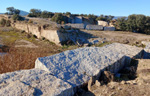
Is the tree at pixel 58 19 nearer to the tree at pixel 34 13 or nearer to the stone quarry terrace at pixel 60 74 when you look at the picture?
the tree at pixel 34 13

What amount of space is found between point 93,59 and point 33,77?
1375mm

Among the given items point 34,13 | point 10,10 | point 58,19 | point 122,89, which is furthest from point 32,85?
point 10,10

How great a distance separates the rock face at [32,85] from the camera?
1.54m

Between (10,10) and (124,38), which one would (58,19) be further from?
(10,10)

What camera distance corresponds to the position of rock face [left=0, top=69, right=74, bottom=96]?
154 centimetres

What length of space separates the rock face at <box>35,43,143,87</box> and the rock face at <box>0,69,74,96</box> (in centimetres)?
19

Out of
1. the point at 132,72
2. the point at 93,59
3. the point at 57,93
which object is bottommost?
the point at 132,72

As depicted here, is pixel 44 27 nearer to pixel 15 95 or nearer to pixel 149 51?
pixel 149 51

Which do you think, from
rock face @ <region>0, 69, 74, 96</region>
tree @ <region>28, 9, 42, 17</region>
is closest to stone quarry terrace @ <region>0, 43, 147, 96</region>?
rock face @ <region>0, 69, 74, 96</region>

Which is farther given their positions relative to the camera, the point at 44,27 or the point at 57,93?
the point at 44,27

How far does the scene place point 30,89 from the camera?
1.58m

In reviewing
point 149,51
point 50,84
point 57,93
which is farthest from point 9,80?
Answer: point 149,51

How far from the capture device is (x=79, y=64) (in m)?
2.46

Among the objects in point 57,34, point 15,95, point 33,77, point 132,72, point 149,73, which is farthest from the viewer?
point 57,34
